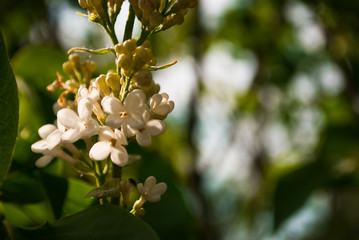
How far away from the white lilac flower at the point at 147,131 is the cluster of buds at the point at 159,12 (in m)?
0.17

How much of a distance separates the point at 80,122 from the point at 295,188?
56.1 inches

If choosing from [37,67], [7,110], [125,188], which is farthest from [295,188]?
[7,110]

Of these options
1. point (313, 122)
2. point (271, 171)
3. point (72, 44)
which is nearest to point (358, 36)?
point (313, 122)

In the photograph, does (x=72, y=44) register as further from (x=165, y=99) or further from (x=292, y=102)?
(x=165, y=99)

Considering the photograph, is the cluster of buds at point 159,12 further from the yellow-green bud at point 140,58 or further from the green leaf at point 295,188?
the green leaf at point 295,188

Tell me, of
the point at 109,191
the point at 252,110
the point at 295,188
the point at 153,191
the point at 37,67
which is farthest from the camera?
the point at 252,110

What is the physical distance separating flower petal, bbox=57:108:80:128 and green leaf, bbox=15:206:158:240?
5.4 inches

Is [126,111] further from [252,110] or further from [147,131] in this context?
[252,110]

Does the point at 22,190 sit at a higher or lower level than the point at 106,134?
lower

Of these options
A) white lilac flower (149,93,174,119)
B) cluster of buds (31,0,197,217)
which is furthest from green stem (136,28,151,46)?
white lilac flower (149,93,174,119)

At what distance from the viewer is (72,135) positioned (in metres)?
0.63

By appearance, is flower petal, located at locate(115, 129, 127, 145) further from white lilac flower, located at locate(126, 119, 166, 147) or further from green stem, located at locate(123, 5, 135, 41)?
green stem, located at locate(123, 5, 135, 41)

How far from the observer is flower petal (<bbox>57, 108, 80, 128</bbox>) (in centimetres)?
65

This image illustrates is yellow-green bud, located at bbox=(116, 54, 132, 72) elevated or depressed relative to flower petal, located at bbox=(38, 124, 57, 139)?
elevated
